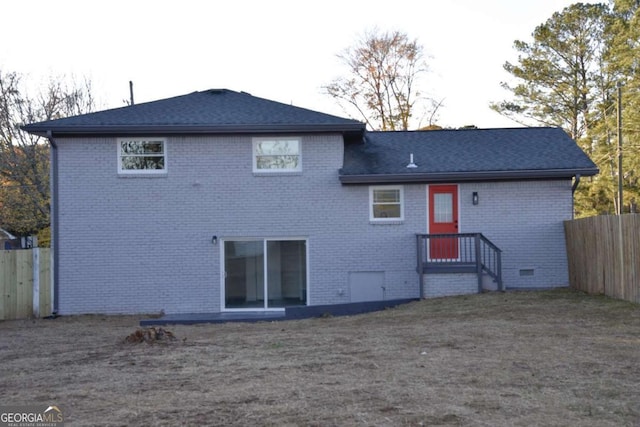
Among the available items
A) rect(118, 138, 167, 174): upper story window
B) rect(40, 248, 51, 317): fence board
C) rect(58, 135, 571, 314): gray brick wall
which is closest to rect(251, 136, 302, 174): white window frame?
rect(58, 135, 571, 314): gray brick wall

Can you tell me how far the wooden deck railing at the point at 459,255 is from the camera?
55.7 feet

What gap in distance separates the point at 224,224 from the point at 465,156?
6.34 meters

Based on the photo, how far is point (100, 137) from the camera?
17547 mm

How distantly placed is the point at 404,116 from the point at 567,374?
3378 cm

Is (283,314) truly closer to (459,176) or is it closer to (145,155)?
(145,155)

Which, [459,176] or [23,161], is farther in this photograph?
[23,161]

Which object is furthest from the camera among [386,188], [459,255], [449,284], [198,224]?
[386,188]

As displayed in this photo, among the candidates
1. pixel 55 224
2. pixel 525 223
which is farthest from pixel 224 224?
pixel 525 223

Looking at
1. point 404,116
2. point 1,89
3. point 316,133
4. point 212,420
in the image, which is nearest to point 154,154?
point 316,133

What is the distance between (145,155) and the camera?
58.1 feet

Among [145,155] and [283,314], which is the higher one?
[145,155]

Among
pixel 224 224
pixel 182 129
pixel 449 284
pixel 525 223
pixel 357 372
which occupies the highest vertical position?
pixel 182 129

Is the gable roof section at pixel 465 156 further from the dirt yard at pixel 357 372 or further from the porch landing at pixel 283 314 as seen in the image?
the dirt yard at pixel 357 372

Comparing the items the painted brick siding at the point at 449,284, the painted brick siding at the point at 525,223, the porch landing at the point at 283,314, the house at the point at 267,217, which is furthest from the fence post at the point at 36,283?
the painted brick siding at the point at 525,223
